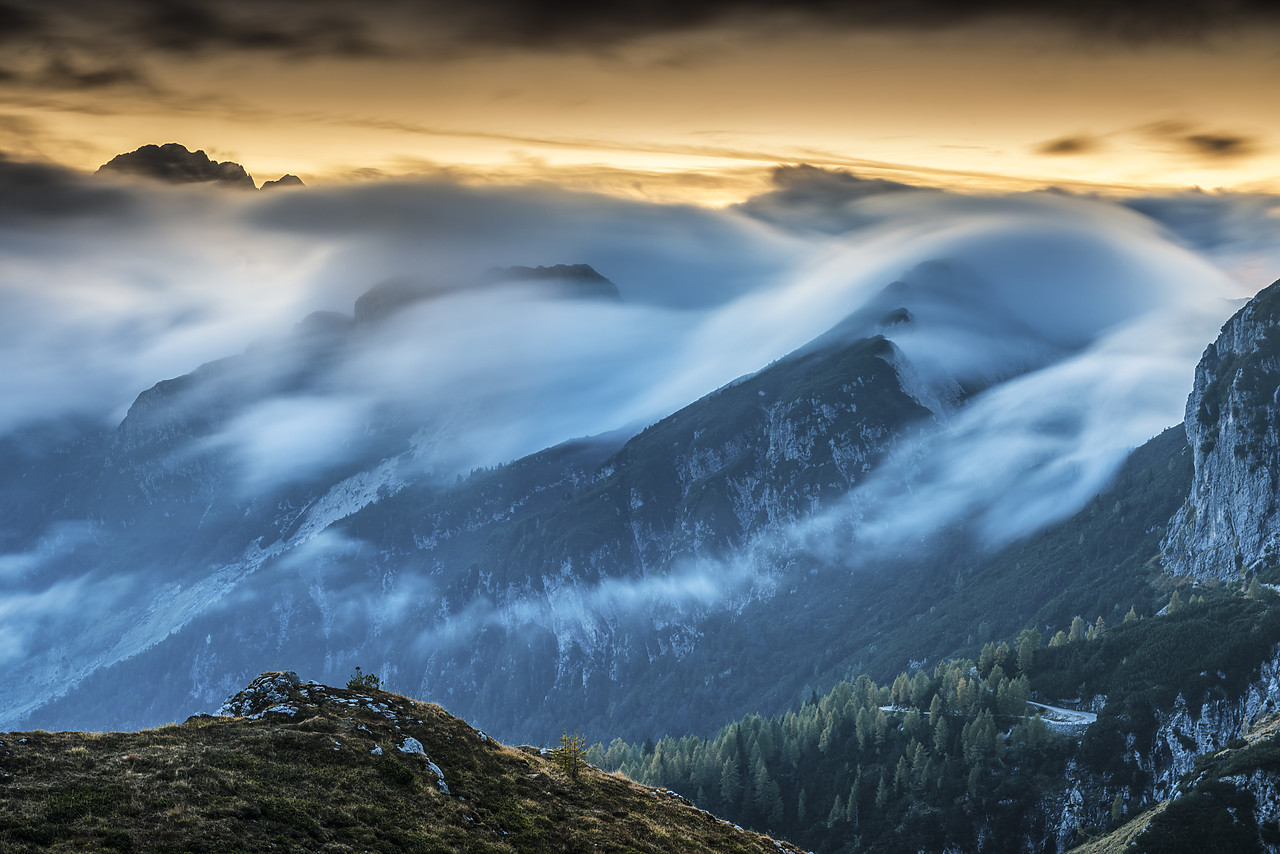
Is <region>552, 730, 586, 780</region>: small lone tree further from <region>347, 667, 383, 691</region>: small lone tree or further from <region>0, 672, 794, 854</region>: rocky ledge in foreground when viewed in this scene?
<region>347, 667, 383, 691</region>: small lone tree

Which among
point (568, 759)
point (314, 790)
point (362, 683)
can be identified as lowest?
point (568, 759)

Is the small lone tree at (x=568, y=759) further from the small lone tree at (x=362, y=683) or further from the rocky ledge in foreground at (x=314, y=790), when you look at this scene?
the small lone tree at (x=362, y=683)

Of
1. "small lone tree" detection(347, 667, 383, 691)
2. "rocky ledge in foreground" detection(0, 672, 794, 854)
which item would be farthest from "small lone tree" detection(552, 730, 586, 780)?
"small lone tree" detection(347, 667, 383, 691)

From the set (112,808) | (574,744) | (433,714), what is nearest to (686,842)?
(574,744)

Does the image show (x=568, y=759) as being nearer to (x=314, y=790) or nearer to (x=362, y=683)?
(x=362, y=683)

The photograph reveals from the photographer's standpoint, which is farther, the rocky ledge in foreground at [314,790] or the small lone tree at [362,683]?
the small lone tree at [362,683]

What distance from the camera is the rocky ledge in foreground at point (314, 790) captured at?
62.1 meters

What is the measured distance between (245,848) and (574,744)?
5028 centimetres

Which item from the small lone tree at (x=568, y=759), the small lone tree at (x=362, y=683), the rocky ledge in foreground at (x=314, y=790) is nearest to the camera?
the rocky ledge in foreground at (x=314, y=790)

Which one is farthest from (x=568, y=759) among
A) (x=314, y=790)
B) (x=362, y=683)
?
(x=314, y=790)

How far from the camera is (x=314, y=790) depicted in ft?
238

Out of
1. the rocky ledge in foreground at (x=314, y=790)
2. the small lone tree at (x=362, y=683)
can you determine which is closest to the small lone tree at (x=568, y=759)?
the rocky ledge in foreground at (x=314, y=790)

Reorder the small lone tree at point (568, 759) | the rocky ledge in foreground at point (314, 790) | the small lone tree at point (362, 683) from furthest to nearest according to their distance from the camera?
the small lone tree at point (568, 759) < the small lone tree at point (362, 683) < the rocky ledge in foreground at point (314, 790)

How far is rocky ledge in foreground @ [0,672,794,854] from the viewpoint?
204 feet
